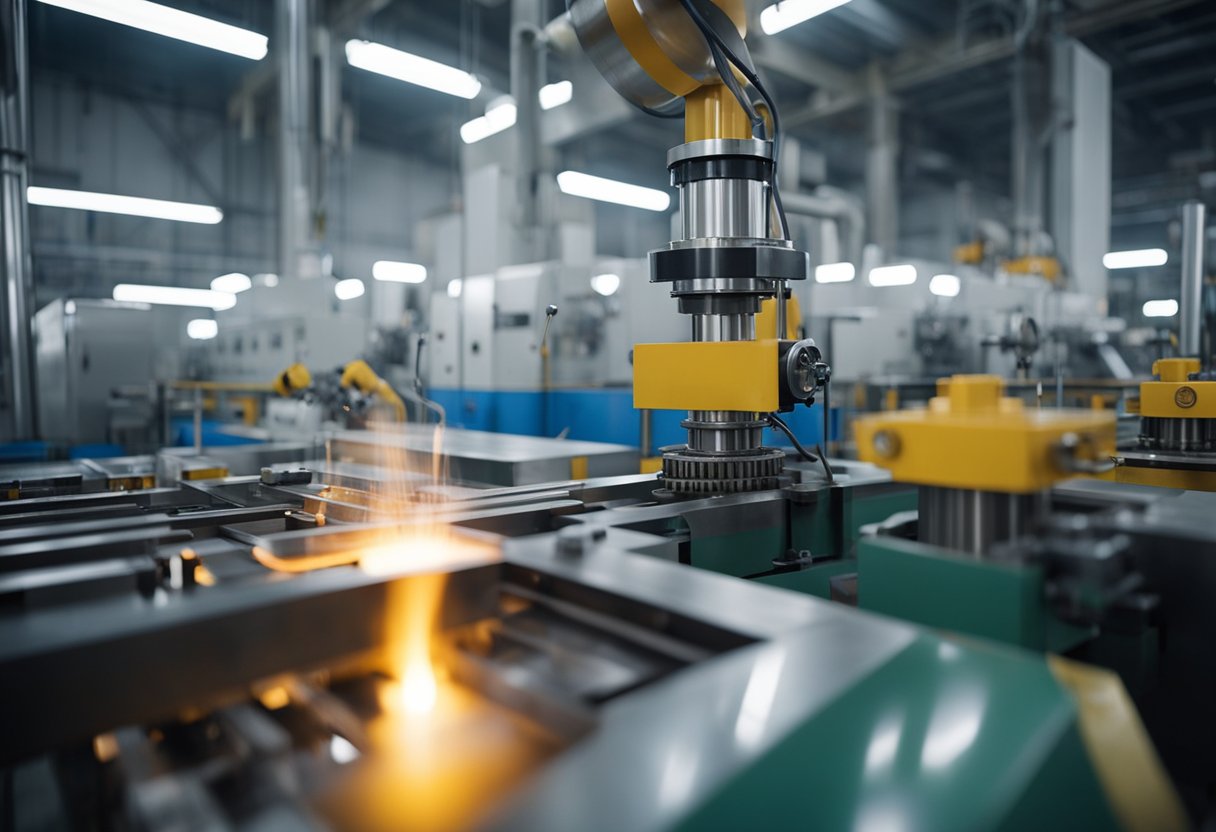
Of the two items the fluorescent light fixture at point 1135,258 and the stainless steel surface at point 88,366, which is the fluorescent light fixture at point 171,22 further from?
the fluorescent light fixture at point 1135,258

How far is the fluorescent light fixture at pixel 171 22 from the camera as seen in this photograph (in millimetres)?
Result: 2871

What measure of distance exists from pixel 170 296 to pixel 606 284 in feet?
22.7

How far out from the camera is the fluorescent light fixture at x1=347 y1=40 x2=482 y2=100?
13.2ft

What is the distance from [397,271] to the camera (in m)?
9.55

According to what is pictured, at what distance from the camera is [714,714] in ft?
1.76

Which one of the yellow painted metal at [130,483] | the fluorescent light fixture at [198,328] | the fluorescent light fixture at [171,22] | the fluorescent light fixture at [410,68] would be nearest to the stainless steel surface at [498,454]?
the yellow painted metal at [130,483]

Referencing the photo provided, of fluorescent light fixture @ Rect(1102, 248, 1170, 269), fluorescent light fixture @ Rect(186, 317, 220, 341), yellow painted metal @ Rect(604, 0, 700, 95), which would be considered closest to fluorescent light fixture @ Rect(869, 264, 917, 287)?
fluorescent light fixture @ Rect(1102, 248, 1170, 269)

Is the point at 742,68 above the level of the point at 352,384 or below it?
above

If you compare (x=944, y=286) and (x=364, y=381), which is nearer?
(x=364, y=381)

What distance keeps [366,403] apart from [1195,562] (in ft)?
9.91

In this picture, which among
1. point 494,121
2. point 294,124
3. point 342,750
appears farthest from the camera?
point 294,124

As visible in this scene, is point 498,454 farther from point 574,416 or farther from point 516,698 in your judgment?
point 574,416

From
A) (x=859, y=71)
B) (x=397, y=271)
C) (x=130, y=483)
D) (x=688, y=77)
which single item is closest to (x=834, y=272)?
(x=859, y=71)

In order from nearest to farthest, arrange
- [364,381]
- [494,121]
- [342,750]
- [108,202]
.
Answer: [342,750]
[364,381]
[494,121]
[108,202]
